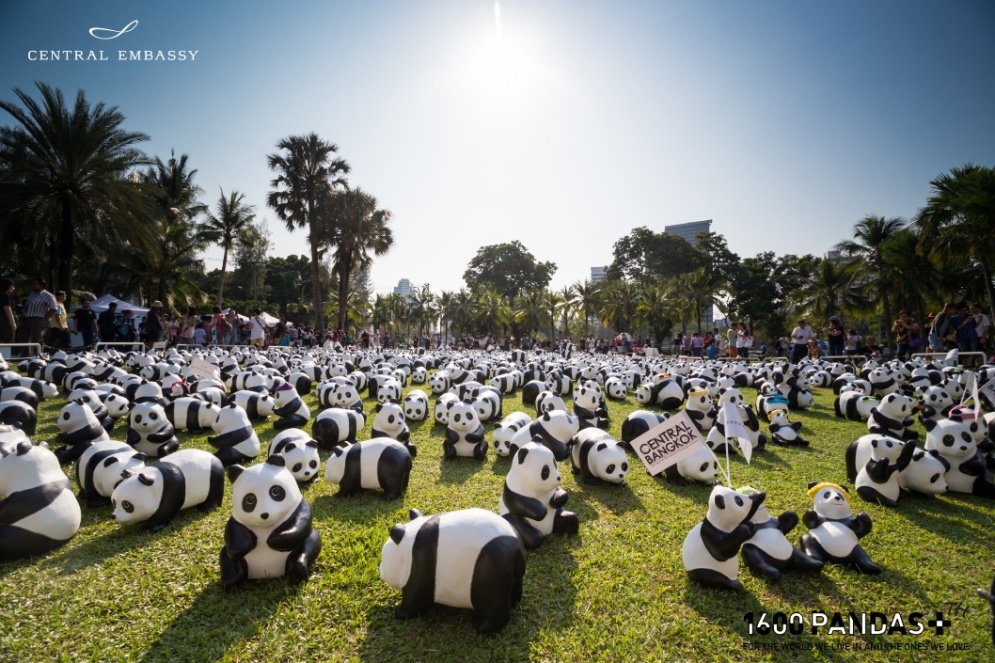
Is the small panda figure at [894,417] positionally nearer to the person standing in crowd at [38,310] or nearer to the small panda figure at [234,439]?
the small panda figure at [234,439]

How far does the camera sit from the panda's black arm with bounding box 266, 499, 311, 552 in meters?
3.48

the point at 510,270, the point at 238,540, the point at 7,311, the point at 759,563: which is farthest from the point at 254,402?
the point at 510,270

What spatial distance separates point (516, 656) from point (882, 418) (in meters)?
7.98

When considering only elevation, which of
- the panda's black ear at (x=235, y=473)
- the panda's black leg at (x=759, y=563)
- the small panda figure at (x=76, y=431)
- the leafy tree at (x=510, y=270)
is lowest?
the panda's black leg at (x=759, y=563)

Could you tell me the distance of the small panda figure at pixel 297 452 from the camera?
5.44 meters

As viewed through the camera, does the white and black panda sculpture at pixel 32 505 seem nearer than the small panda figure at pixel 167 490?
Yes

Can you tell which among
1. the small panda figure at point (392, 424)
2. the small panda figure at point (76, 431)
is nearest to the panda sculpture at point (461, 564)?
the small panda figure at point (392, 424)

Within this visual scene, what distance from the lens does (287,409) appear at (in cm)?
854

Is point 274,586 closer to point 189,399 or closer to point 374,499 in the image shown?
point 374,499

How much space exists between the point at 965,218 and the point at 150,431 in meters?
31.0

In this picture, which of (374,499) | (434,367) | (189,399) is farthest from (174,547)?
(434,367)

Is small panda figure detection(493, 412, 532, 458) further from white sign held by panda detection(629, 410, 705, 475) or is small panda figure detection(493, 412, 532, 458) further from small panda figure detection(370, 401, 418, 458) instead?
white sign held by panda detection(629, 410, 705, 475)

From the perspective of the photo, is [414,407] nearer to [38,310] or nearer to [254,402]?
[254,402]

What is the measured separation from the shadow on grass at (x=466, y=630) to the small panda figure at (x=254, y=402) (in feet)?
20.6
